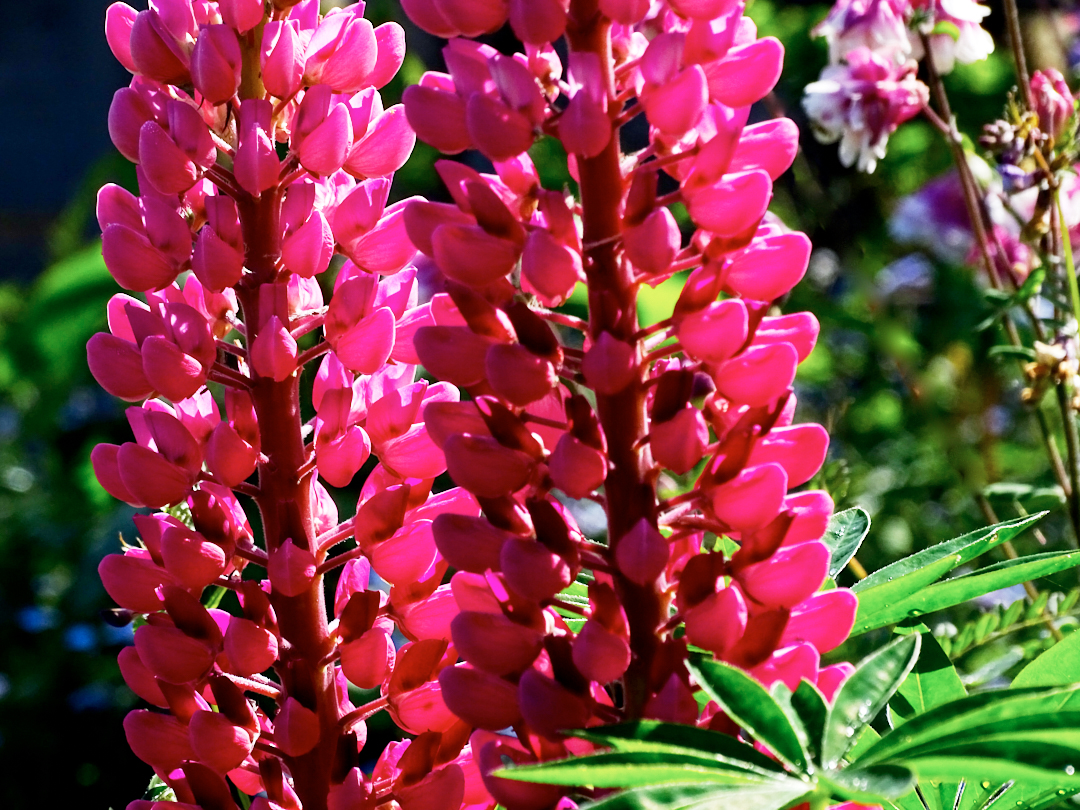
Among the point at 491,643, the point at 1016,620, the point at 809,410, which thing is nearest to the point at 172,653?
the point at 491,643

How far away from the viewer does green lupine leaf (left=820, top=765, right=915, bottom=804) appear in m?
0.26

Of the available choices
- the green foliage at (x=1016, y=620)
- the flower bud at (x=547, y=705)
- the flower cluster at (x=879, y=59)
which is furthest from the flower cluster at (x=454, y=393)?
the flower cluster at (x=879, y=59)

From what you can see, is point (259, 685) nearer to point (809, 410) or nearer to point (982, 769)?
point (982, 769)

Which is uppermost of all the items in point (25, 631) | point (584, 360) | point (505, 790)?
point (584, 360)

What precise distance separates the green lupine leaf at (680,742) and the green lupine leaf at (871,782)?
Answer: 23mm

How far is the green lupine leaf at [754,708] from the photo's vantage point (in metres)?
0.30

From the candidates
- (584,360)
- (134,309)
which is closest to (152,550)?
(134,309)

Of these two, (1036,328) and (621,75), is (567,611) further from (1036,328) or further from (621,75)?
(1036,328)

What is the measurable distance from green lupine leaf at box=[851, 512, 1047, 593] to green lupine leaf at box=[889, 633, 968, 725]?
26mm

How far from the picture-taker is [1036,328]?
696 millimetres

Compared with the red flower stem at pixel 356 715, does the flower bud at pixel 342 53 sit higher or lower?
higher

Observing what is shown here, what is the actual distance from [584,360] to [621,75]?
0.32ft

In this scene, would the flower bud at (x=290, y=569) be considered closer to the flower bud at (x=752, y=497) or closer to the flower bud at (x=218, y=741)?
the flower bud at (x=218, y=741)

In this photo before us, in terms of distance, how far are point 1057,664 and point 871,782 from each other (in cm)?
16
